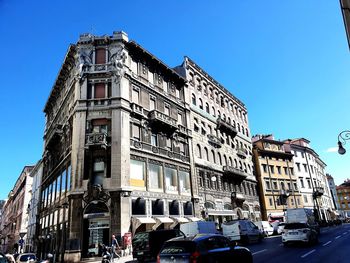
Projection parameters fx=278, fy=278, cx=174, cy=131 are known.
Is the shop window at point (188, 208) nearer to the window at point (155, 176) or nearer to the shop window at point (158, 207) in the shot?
the shop window at point (158, 207)

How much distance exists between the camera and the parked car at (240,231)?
23594 mm

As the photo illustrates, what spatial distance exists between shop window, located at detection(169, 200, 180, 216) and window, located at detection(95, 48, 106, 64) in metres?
16.7

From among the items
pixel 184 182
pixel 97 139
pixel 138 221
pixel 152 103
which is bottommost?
pixel 138 221

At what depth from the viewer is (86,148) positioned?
85.1 ft

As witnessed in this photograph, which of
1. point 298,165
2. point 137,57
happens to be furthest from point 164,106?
point 298,165

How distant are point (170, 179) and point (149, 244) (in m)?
13.0

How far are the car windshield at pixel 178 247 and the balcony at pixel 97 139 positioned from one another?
17.5m

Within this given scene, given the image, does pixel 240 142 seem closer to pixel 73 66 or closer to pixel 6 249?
pixel 73 66

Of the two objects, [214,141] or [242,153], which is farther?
[242,153]

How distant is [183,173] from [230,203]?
11.7 meters

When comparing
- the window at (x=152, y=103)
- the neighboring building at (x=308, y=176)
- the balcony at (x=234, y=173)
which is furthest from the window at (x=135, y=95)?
the neighboring building at (x=308, y=176)

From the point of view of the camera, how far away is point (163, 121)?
30.8m

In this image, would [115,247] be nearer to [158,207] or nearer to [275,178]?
[158,207]

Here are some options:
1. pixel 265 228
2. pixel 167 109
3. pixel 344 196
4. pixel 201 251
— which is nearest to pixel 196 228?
pixel 201 251
